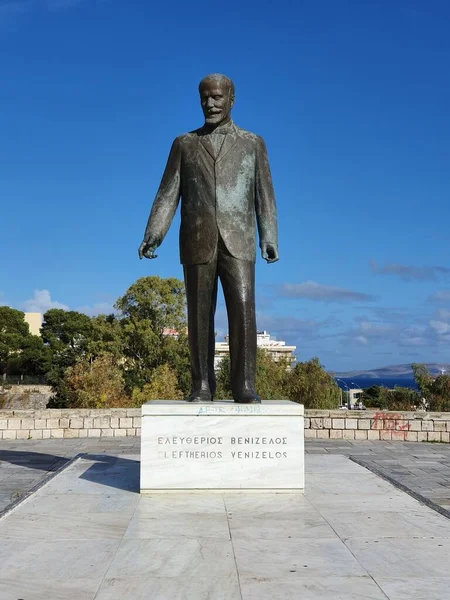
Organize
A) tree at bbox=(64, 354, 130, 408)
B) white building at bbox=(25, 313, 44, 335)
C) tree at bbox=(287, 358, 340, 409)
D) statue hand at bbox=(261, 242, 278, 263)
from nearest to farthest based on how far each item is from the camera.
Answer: statue hand at bbox=(261, 242, 278, 263) < tree at bbox=(64, 354, 130, 408) < tree at bbox=(287, 358, 340, 409) < white building at bbox=(25, 313, 44, 335)

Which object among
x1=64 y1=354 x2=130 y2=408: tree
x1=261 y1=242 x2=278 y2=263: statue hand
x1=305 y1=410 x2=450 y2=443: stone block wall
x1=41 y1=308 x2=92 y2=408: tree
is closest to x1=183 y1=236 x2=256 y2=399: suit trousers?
x1=261 y1=242 x2=278 y2=263: statue hand

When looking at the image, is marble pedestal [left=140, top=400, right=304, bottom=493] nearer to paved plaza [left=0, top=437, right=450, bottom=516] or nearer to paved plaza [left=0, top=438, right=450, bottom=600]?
paved plaza [left=0, top=438, right=450, bottom=600]

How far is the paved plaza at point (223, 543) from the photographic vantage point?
313 centimetres

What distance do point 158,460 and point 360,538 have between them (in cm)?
198

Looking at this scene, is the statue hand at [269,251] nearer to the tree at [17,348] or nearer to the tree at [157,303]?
the tree at [157,303]

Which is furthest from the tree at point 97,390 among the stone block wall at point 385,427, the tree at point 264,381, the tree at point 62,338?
the tree at point 62,338

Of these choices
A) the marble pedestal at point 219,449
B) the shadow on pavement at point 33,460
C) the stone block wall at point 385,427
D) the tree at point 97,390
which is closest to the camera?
the marble pedestal at point 219,449

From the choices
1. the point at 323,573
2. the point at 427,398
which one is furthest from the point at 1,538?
the point at 427,398

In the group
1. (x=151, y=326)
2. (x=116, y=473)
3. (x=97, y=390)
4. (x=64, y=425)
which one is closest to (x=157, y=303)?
(x=151, y=326)

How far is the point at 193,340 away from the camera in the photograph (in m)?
6.09

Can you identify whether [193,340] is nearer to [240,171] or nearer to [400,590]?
[240,171]

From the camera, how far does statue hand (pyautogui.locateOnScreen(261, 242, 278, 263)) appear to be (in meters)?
6.07

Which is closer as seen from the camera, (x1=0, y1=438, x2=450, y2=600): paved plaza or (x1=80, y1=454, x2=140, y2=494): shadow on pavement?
(x1=0, y1=438, x2=450, y2=600): paved plaza

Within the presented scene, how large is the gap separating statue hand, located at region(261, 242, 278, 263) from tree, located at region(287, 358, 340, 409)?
15.8m
